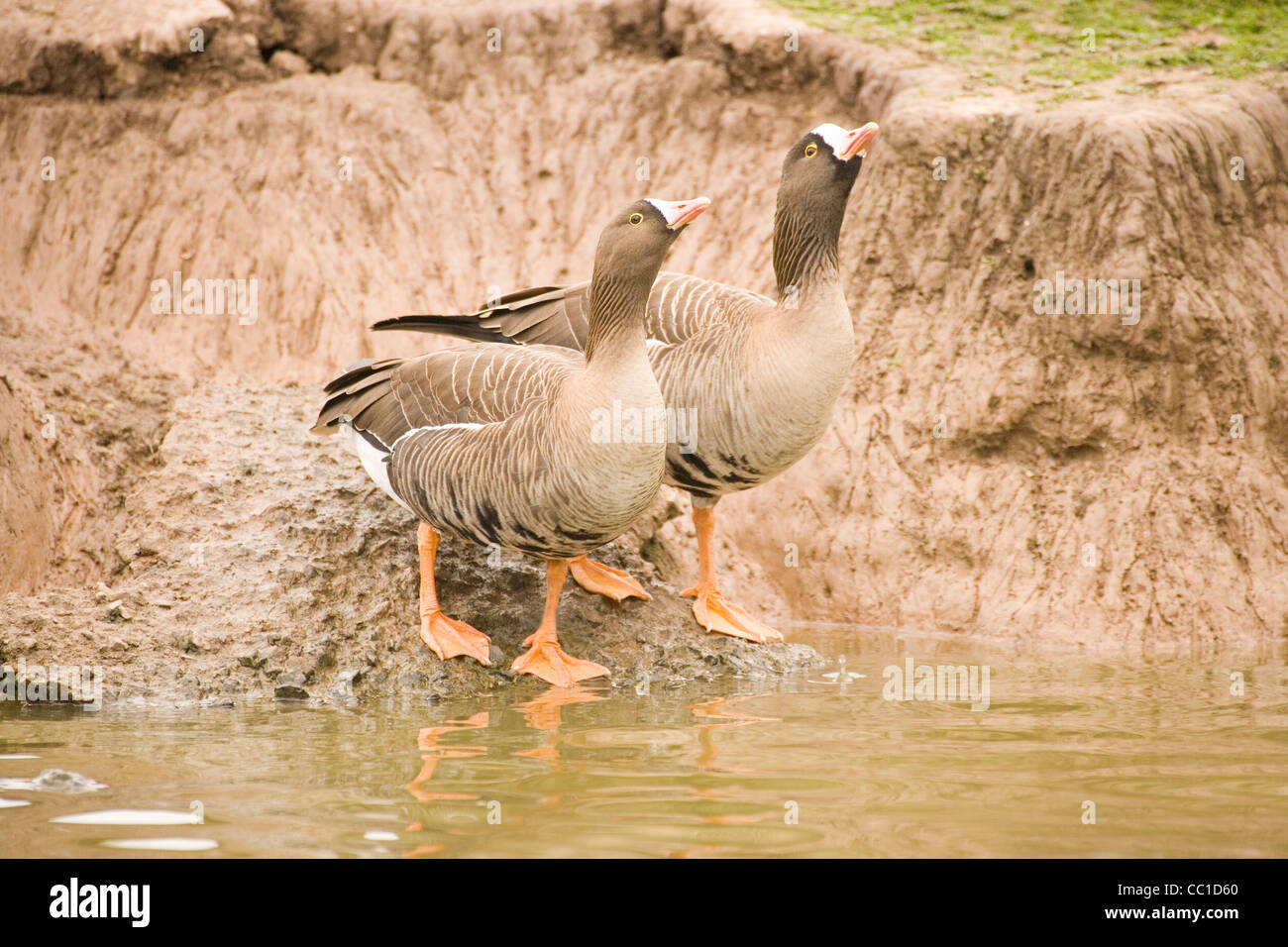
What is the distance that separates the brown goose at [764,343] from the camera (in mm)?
7918

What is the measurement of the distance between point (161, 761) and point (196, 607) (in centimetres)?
221

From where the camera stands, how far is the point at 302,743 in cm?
628

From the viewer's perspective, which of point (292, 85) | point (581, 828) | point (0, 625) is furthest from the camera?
point (292, 85)

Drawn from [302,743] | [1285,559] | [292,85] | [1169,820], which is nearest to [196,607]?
[302,743]

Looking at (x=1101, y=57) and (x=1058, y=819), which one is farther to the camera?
(x=1101, y=57)

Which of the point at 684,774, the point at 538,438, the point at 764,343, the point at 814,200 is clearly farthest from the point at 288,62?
the point at 684,774

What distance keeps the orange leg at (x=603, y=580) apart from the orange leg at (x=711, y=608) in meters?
0.36

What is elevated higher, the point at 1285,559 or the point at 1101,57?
the point at 1101,57

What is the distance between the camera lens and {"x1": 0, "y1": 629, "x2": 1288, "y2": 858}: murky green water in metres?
4.77

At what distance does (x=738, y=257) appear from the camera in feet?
45.8

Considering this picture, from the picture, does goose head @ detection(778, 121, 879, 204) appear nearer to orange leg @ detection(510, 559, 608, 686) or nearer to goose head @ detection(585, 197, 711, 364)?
goose head @ detection(585, 197, 711, 364)

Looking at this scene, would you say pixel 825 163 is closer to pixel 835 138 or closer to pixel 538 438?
pixel 835 138

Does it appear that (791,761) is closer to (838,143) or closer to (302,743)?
(302,743)

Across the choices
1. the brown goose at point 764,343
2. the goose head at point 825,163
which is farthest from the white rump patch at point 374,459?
the goose head at point 825,163
